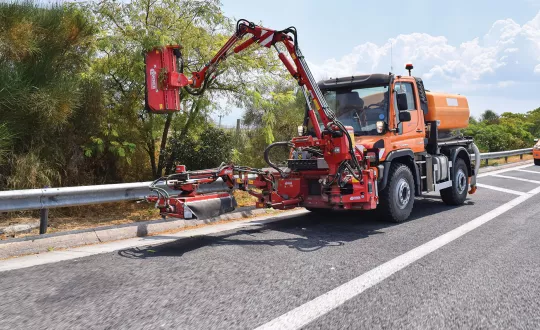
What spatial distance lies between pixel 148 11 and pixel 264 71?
10.7ft

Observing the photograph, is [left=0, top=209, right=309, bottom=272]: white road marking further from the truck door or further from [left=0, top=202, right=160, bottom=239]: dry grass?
the truck door

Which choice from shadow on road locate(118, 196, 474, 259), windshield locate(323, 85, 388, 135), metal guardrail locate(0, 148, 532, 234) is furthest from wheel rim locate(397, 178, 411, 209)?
metal guardrail locate(0, 148, 532, 234)

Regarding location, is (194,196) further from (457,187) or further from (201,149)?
(457,187)

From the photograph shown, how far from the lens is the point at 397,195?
7.38 m

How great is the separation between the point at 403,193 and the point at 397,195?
287 millimetres

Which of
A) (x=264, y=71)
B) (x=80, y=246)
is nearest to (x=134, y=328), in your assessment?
(x=80, y=246)

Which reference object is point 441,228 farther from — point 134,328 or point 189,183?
point 134,328

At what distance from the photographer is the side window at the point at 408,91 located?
25.5 feet

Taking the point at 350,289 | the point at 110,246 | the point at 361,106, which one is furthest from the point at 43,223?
the point at 361,106

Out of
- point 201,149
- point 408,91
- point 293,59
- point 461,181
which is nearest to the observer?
point 293,59

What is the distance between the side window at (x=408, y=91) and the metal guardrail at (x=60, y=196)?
4.63 m

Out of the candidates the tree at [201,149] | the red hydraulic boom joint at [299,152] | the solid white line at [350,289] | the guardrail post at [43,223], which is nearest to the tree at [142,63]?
the tree at [201,149]

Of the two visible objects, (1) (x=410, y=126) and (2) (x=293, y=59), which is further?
(1) (x=410, y=126)

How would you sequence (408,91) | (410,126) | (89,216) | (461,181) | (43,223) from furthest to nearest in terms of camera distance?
(461,181) < (89,216) < (408,91) < (410,126) < (43,223)
